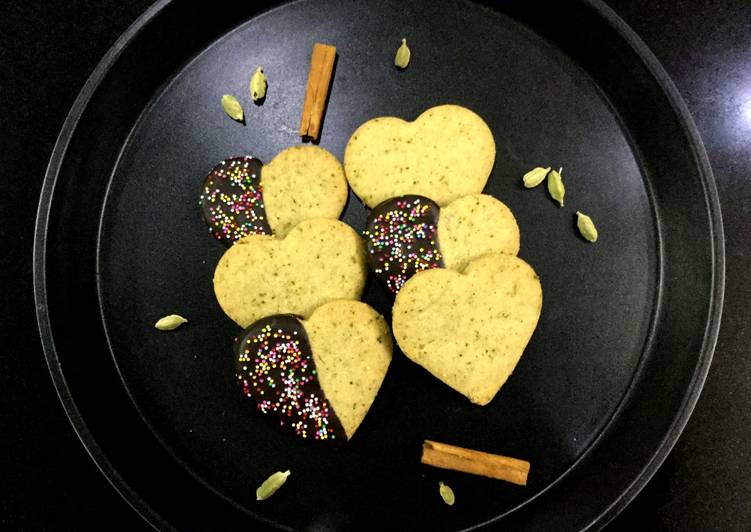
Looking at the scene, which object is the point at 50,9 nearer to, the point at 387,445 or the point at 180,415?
the point at 180,415

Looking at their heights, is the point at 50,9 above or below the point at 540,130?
above

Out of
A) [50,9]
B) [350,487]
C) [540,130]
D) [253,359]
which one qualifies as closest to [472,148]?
[540,130]

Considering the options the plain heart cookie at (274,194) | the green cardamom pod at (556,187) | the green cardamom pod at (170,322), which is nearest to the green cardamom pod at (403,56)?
the plain heart cookie at (274,194)

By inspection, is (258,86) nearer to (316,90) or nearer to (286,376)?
(316,90)

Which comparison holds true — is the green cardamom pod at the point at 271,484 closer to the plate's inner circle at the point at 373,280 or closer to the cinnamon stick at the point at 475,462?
the plate's inner circle at the point at 373,280

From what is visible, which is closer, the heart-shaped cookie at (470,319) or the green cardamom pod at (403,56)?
the heart-shaped cookie at (470,319)

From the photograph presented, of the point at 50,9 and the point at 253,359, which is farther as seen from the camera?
the point at 50,9
